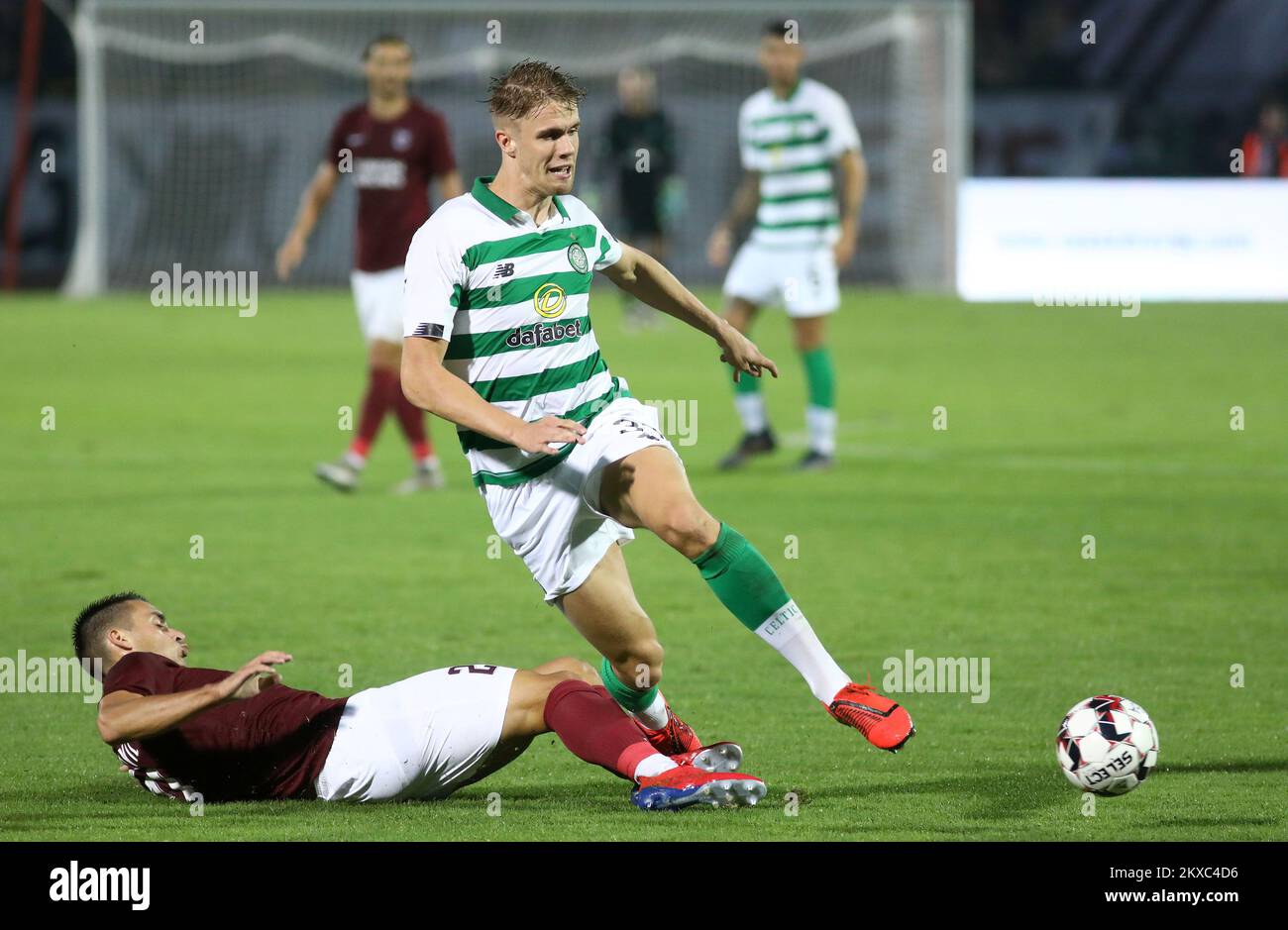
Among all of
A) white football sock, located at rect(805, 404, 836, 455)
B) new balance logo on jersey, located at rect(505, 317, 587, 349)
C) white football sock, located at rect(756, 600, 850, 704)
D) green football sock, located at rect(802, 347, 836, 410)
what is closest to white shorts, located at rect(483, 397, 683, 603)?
new balance logo on jersey, located at rect(505, 317, 587, 349)

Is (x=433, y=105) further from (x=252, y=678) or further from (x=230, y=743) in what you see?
(x=252, y=678)

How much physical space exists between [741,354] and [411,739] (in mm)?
1386

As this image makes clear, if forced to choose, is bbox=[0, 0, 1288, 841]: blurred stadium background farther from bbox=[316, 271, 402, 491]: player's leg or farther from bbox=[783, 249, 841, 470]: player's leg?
bbox=[783, 249, 841, 470]: player's leg

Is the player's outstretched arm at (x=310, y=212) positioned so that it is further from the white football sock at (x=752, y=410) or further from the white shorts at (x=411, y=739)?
the white shorts at (x=411, y=739)

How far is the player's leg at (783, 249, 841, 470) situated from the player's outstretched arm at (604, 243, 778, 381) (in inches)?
232

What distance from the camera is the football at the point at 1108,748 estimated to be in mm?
4613

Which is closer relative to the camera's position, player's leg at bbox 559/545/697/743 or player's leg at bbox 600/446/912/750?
player's leg at bbox 600/446/912/750

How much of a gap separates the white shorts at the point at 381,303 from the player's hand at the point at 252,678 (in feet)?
20.6

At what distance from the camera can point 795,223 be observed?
37.7 feet

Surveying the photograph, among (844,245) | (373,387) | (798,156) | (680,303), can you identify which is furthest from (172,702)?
(798,156)

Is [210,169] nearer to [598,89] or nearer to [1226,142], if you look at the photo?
[598,89]

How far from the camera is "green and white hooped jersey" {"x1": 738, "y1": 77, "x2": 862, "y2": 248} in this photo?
11492 mm

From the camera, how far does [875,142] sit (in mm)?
26484

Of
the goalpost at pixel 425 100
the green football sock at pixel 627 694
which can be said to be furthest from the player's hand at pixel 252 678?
the goalpost at pixel 425 100
